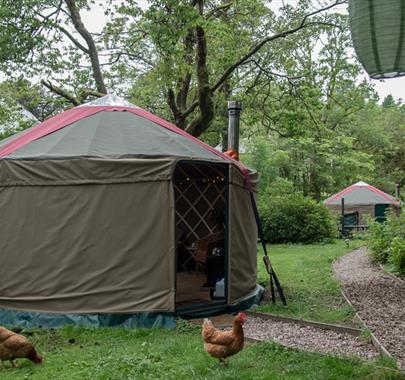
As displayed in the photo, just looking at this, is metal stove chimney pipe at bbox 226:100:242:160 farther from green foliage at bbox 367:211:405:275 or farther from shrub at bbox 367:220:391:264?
shrub at bbox 367:220:391:264

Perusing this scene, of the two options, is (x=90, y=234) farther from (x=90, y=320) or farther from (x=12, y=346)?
(x=12, y=346)

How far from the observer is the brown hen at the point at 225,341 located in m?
3.43

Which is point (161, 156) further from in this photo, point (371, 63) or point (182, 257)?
point (182, 257)

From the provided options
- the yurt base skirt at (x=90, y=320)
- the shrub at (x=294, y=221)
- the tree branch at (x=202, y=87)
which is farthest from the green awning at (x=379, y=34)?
the shrub at (x=294, y=221)

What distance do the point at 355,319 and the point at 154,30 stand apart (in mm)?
3392

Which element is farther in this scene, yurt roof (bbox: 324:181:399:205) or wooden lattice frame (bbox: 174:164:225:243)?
Answer: yurt roof (bbox: 324:181:399:205)

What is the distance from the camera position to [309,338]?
4.41 m

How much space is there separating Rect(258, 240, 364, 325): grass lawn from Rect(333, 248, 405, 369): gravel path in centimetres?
16

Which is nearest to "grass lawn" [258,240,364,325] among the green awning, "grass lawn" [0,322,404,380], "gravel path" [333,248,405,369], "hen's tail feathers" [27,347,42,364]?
"gravel path" [333,248,405,369]

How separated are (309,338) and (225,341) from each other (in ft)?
4.01

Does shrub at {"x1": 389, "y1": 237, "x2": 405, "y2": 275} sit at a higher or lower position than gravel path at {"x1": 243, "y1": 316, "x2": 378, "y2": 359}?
higher

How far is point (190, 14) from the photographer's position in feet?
18.5

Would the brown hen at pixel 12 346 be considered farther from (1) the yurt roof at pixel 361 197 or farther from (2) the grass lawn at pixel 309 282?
(1) the yurt roof at pixel 361 197

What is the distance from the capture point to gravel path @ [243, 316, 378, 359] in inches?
158
